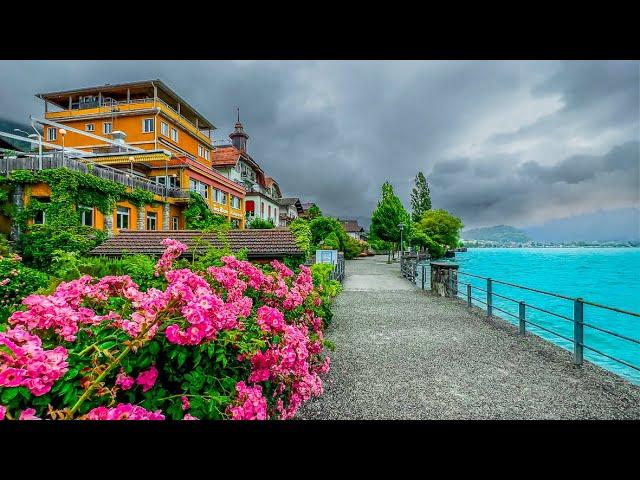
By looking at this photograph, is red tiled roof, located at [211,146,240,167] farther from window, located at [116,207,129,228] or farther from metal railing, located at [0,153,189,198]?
window, located at [116,207,129,228]

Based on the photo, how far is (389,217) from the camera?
36312 mm

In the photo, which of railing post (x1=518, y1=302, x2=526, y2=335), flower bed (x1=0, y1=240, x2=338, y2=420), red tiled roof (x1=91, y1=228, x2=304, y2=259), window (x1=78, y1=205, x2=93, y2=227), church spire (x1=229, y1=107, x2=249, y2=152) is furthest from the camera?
church spire (x1=229, y1=107, x2=249, y2=152)

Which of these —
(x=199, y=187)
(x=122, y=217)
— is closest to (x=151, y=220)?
(x=122, y=217)

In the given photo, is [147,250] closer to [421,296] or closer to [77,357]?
[77,357]

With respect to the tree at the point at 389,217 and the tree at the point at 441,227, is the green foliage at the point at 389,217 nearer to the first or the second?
the tree at the point at 389,217

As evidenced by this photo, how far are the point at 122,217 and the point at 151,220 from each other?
2074 millimetres

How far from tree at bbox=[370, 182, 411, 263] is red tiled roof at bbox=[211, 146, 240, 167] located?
17.0m

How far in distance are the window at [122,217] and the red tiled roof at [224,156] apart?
12.7 m

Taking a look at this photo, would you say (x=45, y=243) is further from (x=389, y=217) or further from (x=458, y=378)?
(x=389, y=217)

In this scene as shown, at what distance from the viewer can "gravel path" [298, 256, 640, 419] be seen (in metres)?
3.10

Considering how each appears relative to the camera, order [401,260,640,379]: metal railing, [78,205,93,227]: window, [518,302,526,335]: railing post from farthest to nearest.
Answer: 1. [78,205,93,227]: window
2. [518,302,526,335]: railing post
3. [401,260,640,379]: metal railing

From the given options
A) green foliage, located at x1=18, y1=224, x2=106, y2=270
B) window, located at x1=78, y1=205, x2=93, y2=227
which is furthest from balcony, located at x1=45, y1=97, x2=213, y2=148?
green foliage, located at x1=18, y1=224, x2=106, y2=270

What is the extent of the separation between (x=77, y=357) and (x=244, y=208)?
27.2 metres

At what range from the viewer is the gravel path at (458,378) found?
122 inches
